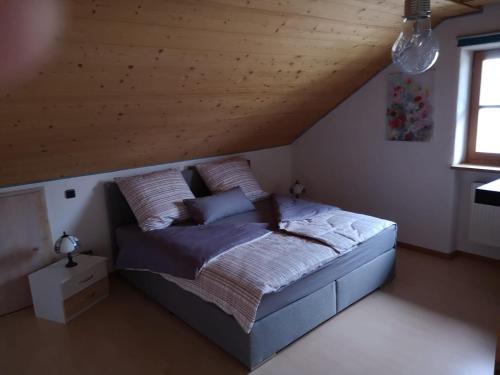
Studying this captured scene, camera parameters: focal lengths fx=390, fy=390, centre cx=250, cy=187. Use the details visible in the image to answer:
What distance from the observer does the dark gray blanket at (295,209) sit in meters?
3.22

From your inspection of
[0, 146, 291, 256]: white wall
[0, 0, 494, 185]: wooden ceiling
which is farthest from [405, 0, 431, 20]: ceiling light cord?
[0, 146, 291, 256]: white wall

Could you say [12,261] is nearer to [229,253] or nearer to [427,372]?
[229,253]

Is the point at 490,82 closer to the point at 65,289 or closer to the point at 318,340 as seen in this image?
the point at 318,340

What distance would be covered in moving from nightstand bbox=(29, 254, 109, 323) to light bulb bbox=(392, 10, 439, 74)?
2527 mm

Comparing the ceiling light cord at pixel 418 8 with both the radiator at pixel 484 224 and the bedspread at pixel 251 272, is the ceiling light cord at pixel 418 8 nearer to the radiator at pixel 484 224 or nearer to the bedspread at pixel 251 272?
the bedspread at pixel 251 272

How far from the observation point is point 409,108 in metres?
3.69

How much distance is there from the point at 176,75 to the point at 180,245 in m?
1.14

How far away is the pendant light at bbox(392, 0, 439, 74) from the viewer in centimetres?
168

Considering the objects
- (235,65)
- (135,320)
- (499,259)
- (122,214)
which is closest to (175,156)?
(122,214)

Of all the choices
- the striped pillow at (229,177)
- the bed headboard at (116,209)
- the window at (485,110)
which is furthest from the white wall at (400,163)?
the bed headboard at (116,209)

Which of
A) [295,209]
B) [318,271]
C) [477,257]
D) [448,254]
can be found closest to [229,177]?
[295,209]

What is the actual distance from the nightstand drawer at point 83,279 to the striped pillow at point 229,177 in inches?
48.2

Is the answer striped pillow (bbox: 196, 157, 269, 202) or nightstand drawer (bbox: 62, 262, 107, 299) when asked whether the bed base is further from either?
striped pillow (bbox: 196, 157, 269, 202)

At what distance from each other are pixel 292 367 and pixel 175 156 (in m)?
2.19
